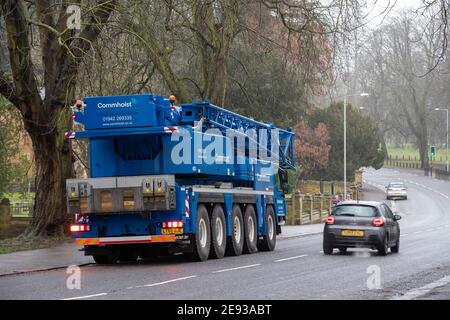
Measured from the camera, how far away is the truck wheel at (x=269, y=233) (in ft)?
97.3

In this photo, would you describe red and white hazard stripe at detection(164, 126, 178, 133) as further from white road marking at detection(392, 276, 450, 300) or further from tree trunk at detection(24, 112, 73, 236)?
tree trunk at detection(24, 112, 73, 236)

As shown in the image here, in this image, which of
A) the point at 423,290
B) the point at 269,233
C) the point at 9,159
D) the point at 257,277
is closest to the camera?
the point at 423,290

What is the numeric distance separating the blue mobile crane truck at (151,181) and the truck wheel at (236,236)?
39 cm

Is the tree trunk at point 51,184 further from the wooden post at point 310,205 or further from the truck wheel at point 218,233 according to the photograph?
the wooden post at point 310,205

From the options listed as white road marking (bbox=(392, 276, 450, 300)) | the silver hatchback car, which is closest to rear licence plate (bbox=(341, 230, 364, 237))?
the silver hatchback car

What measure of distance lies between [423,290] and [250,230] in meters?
12.2

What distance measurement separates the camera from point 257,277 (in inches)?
743

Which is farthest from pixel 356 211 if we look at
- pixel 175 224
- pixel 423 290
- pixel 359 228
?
pixel 423 290

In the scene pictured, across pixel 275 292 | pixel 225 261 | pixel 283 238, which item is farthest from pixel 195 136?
pixel 283 238

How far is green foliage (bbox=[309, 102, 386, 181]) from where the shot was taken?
282 feet

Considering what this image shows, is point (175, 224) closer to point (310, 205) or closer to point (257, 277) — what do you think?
point (257, 277)

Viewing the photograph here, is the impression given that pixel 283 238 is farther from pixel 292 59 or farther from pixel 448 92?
pixel 448 92

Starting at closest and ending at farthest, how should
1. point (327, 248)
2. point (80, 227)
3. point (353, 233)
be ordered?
point (80, 227)
point (353, 233)
point (327, 248)

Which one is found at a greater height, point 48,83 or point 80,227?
point 48,83
